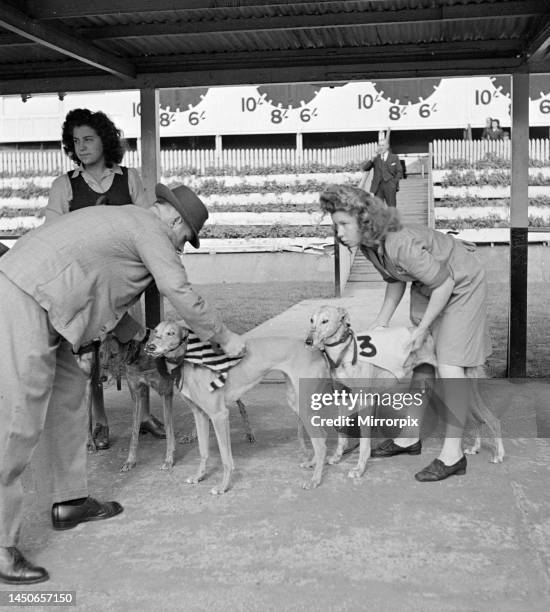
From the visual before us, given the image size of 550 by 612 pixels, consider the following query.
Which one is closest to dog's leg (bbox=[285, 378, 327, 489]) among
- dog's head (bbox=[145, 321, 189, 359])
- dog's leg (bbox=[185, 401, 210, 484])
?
dog's leg (bbox=[185, 401, 210, 484])

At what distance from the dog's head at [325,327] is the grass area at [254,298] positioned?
7.56 m

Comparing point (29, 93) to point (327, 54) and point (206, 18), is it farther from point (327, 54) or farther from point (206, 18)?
point (327, 54)

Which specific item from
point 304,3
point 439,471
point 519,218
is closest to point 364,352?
point 439,471

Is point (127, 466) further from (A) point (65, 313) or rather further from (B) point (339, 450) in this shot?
(A) point (65, 313)

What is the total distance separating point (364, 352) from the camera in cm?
461

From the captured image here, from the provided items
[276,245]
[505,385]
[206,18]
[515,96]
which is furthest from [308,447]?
[276,245]

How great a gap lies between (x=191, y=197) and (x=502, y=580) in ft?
7.35

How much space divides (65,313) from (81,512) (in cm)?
118

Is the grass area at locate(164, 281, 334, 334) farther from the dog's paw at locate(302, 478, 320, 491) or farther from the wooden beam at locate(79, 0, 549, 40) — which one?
the dog's paw at locate(302, 478, 320, 491)

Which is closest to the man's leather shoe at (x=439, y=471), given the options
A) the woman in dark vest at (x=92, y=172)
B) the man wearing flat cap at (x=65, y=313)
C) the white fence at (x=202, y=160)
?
the man wearing flat cap at (x=65, y=313)

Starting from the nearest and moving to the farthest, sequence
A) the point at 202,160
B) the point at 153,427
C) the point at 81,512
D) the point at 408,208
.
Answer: the point at 81,512 < the point at 153,427 < the point at 408,208 < the point at 202,160

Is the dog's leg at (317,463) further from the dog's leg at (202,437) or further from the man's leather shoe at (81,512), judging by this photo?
the man's leather shoe at (81,512)

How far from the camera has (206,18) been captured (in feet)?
20.1

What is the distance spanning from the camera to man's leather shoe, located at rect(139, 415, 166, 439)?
18.4ft
